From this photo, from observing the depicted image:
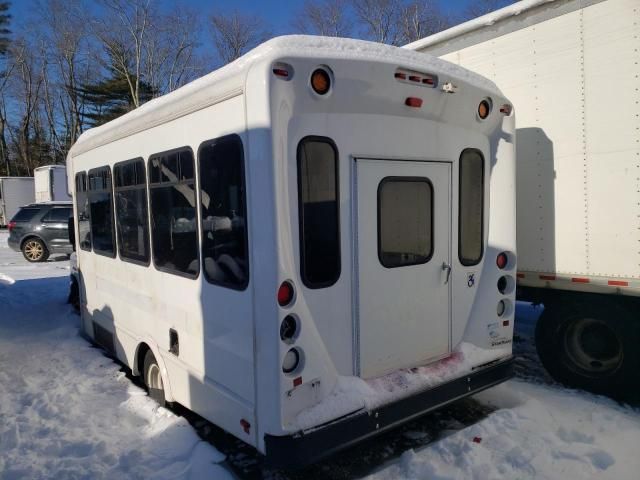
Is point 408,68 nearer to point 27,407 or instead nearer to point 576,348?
point 576,348

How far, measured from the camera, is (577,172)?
4.40m

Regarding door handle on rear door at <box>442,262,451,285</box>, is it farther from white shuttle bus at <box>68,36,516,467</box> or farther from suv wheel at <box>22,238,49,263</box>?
suv wheel at <box>22,238,49,263</box>

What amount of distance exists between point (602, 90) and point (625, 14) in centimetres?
59

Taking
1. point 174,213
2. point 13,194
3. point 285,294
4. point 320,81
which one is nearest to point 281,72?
point 320,81

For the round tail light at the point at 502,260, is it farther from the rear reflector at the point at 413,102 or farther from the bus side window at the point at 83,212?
the bus side window at the point at 83,212

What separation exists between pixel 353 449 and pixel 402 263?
58.1 inches

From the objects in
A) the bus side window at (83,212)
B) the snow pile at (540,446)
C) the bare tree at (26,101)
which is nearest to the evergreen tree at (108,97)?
the bare tree at (26,101)

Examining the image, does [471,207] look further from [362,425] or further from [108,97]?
[108,97]

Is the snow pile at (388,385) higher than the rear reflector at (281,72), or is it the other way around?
the rear reflector at (281,72)

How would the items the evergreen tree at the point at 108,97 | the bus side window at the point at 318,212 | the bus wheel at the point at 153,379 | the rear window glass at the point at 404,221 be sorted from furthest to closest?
the evergreen tree at the point at 108,97, the bus wheel at the point at 153,379, the rear window glass at the point at 404,221, the bus side window at the point at 318,212

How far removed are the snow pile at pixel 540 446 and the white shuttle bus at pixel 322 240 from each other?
353mm

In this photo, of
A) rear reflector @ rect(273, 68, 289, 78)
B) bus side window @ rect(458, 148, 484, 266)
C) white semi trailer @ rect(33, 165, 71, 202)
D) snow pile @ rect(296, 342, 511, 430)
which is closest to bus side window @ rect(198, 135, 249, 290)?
rear reflector @ rect(273, 68, 289, 78)

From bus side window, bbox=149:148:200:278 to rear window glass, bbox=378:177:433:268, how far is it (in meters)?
1.31

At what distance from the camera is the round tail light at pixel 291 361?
2.94m
